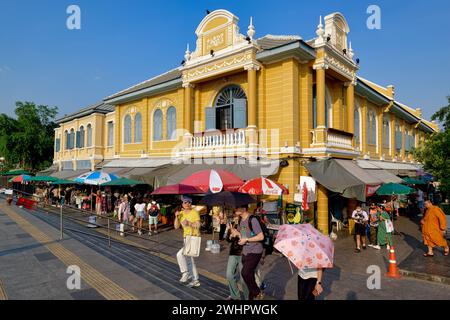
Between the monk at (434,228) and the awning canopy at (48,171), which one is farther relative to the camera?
the awning canopy at (48,171)

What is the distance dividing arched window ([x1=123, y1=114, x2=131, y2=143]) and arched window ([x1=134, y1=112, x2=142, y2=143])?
778 millimetres

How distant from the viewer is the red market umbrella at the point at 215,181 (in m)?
9.24

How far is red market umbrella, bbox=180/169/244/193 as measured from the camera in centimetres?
924

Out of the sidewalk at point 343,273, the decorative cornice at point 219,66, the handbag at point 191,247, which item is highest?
the decorative cornice at point 219,66

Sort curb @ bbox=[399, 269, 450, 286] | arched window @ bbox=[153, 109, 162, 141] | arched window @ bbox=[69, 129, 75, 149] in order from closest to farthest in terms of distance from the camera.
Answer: curb @ bbox=[399, 269, 450, 286], arched window @ bbox=[153, 109, 162, 141], arched window @ bbox=[69, 129, 75, 149]

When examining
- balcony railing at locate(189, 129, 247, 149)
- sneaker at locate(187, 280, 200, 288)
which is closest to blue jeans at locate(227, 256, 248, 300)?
sneaker at locate(187, 280, 200, 288)

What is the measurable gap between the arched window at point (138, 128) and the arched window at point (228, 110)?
6.64 metres

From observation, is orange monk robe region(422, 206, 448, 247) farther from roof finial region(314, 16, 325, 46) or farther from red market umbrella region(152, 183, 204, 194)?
roof finial region(314, 16, 325, 46)

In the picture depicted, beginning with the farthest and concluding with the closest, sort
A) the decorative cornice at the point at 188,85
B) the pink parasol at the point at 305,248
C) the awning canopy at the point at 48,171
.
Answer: the awning canopy at the point at 48,171, the decorative cornice at the point at 188,85, the pink parasol at the point at 305,248

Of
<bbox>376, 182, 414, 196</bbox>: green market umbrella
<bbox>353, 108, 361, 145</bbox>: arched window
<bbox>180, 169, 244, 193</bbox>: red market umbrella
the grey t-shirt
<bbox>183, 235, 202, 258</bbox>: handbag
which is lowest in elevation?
<bbox>183, 235, 202, 258</bbox>: handbag

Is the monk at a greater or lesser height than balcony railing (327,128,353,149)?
lesser

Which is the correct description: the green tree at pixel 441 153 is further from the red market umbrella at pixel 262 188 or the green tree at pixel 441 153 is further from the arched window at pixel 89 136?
the arched window at pixel 89 136

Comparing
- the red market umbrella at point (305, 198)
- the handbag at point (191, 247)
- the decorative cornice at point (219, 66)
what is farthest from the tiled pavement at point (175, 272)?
the decorative cornice at point (219, 66)
